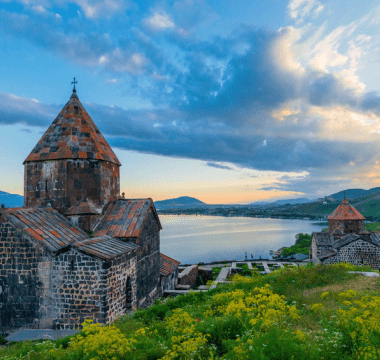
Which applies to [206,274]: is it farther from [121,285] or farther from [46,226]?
[46,226]

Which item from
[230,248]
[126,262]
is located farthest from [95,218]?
[230,248]

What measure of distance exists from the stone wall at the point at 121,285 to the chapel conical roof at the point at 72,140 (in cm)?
457

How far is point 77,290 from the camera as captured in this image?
8.25 metres

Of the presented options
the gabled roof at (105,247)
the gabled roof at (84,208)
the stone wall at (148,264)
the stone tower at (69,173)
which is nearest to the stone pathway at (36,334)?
the gabled roof at (105,247)

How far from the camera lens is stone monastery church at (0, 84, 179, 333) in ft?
27.2

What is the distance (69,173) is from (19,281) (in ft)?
14.2

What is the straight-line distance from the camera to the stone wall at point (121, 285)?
8.44m

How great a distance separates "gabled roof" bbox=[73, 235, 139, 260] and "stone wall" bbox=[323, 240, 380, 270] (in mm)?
18192

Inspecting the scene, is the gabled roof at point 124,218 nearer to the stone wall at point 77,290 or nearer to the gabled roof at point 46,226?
the gabled roof at point 46,226

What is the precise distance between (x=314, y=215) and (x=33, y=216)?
185 metres

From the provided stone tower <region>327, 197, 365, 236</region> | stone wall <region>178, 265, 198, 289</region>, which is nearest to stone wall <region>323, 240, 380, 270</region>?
stone tower <region>327, 197, 365, 236</region>

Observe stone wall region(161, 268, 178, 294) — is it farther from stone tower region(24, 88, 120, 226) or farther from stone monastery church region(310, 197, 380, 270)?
stone monastery church region(310, 197, 380, 270)

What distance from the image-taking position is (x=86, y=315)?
8164 mm

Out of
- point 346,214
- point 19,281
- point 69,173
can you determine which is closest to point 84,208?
point 69,173
